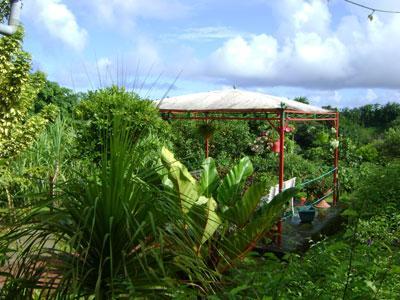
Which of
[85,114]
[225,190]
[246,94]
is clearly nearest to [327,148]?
[246,94]

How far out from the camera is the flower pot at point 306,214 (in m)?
8.10

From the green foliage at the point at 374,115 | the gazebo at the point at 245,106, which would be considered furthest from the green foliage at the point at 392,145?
the gazebo at the point at 245,106

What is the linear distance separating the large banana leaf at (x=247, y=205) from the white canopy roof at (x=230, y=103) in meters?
2.03

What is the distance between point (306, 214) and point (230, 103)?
2305 millimetres

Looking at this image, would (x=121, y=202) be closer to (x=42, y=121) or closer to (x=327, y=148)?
(x=42, y=121)

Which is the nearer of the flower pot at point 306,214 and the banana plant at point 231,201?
the banana plant at point 231,201

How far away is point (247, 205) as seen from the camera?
5.25m

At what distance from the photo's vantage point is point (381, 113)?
74.0 feet

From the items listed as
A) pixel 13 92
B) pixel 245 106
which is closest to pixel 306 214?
pixel 245 106

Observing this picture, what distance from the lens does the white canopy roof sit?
7203 mm

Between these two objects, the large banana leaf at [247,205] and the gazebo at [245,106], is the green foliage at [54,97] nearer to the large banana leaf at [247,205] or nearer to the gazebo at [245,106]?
the gazebo at [245,106]

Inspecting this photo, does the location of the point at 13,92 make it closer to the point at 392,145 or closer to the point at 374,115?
the point at 392,145

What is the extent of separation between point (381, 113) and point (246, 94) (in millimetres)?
16521

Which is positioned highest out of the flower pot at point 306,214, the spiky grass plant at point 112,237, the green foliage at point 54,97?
the green foliage at point 54,97
